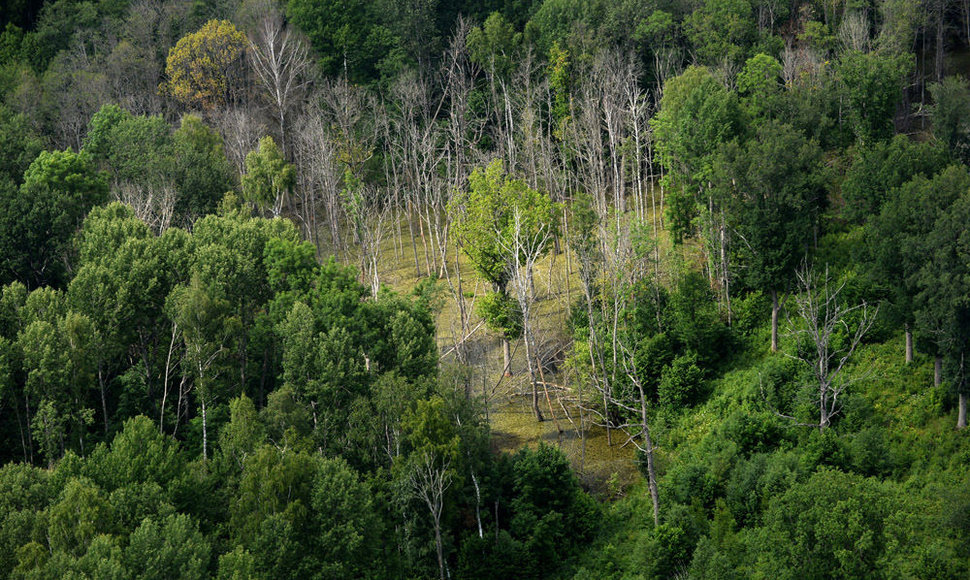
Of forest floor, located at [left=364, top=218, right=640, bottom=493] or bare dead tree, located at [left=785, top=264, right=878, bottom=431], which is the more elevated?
bare dead tree, located at [left=785, top=264, right=878, bottom=431]

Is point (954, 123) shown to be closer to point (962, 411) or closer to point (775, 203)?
point (775, 203)

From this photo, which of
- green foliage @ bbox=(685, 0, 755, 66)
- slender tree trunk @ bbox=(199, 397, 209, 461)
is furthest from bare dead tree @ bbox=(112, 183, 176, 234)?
green foliage @ bbox=(685, 0, 755, 66)

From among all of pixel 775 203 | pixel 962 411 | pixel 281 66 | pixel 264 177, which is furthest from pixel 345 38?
pixel 962 411

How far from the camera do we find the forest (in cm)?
4356

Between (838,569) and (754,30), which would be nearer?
(838,569)

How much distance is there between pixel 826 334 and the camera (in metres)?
48.9

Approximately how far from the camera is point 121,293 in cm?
5312

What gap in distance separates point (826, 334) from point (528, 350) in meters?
15.2

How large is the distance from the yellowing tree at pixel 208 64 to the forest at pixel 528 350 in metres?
5.45

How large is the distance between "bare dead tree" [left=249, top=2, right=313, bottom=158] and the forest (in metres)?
4.88

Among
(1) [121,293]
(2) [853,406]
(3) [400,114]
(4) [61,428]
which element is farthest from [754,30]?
(4) [61,428]

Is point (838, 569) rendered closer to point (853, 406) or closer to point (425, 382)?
point (853, 406)

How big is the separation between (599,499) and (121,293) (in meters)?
25.2

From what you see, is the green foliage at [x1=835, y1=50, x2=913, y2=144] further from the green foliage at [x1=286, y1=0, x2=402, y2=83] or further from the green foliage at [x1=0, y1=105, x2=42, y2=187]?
the green foliage at [x1=0, y1=105, x2=42, y2=187]
